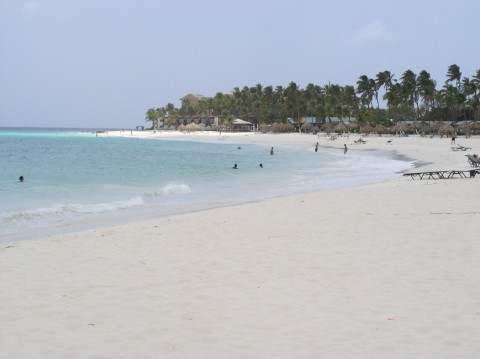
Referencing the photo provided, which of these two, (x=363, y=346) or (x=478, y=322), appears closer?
(x=363, y=346)

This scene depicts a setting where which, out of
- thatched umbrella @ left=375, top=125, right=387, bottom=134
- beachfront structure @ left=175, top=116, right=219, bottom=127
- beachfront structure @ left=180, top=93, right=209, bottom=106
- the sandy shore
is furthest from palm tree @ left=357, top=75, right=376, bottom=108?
the sandy shore

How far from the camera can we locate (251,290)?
6.11m

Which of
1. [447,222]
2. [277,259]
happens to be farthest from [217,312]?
[447,222]

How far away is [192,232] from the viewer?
9891 mm

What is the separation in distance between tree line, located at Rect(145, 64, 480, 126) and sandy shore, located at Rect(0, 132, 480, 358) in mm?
74901

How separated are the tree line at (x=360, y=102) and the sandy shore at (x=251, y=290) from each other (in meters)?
74.9

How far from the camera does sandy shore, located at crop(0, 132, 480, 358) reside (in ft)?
14.9

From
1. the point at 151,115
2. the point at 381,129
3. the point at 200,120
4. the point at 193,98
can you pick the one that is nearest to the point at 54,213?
the point at 381,129

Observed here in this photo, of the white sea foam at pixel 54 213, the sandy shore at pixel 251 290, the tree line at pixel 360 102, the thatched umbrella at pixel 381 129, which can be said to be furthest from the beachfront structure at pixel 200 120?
the sandy shore at pixel 251 290

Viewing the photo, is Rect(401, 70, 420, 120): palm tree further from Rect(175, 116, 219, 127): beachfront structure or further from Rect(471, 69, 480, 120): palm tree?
Rect(175, 116, 219, 127): beachfront structure

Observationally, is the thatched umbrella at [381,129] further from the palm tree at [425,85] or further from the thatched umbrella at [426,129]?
the palm tree at [425,85]

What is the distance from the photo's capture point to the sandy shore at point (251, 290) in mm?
4555

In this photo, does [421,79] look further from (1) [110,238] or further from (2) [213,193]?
(1) [110,238]

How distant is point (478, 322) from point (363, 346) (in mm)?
1364
